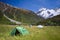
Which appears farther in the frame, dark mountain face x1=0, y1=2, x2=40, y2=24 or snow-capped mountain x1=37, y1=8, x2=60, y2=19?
dark mountain face x1=0, y1=2, x2=40, y2=24

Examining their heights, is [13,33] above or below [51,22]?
below

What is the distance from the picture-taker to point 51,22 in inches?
662

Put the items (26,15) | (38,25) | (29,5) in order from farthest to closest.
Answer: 1. (26,15)
2. (38,25)
3. (29,5)

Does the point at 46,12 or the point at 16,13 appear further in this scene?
the point at 16,13

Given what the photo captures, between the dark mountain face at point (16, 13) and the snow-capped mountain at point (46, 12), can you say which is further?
the dark mountain face at point (16, 13)

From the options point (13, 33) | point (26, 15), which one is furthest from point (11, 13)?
point (13, 33)

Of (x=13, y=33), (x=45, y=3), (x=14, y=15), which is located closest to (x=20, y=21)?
(x=14, y=15)

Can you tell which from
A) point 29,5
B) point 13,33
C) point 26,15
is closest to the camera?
point 13,33

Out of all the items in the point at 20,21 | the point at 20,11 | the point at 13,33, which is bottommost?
the point at 13,33

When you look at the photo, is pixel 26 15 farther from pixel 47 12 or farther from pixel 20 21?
pixel 47 12

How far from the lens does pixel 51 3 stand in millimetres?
14312

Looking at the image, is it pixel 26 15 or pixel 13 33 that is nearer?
pixel 13 33

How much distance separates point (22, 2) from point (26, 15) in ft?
7.82

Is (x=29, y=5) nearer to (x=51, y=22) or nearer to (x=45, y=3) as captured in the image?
(x=45, y=3)
